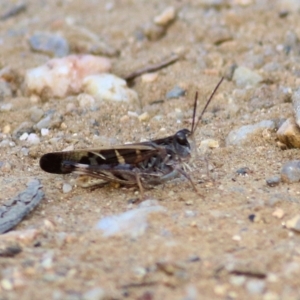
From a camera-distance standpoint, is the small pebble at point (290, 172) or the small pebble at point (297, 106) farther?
the small pebble at point (297, 106)

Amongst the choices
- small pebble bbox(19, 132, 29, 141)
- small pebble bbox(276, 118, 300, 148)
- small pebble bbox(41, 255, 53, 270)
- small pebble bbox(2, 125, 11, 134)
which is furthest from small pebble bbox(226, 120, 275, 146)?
small pebble bbox(41, 255, 53, 270)

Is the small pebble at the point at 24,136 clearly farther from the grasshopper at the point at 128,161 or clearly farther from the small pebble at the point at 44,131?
the grasshopper at the point at 128,161

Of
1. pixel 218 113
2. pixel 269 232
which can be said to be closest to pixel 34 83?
pixel 218 113

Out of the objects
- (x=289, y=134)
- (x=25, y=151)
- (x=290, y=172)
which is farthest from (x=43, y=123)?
(x=290, y=172)

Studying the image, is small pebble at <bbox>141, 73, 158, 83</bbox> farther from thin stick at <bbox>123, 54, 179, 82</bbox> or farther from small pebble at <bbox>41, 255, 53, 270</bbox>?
small pebble at <bbox>41, 255, 53, 270</bbox>

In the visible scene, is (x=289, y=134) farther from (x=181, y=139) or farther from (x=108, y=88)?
(x=108, y=88)

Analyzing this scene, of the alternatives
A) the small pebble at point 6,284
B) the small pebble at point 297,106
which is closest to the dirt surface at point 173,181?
the small pebble at point 6,284
